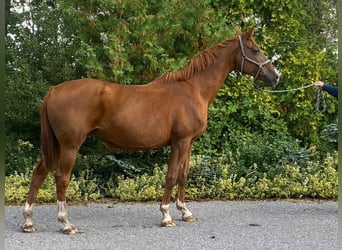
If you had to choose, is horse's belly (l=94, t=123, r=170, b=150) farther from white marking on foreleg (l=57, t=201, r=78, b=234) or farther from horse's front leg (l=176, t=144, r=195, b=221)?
white marking on foreleg (l=57, t=201, r=78, b=234)

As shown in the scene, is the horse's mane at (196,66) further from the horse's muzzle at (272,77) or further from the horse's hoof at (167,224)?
the horse's hoof at (167,224)

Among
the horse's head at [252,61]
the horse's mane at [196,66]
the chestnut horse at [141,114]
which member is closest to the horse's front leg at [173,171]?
the chestnut horse at [141,114]

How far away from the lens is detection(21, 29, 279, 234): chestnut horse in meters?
4.91

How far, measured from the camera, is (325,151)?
28.0 ft

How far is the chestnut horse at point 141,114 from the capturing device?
491cm

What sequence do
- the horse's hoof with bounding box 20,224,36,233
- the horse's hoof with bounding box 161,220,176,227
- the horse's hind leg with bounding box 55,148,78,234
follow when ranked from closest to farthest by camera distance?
the horse's hind leg with bounding box 55,148,78,234 < the horse's hoof with bounding box 20,224,36,233 < the horse's hoof with bounding box 161,220,176,227

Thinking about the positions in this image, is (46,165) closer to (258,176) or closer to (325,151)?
(258,176)

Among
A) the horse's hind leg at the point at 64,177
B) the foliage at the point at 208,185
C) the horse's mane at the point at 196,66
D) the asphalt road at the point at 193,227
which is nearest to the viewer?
the asphalt road at the point at 193,227

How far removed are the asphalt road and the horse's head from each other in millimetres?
1704

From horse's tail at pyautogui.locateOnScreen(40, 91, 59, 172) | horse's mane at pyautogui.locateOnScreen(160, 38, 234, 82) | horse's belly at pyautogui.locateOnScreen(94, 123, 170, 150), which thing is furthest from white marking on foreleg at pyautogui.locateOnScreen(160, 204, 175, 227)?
horse's mane at pyautogui.locateOnScreen(160, 38, 234, 82)

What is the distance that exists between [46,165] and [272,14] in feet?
18.8

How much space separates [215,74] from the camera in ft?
18.6

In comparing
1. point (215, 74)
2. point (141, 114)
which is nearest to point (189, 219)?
point (141, 114)

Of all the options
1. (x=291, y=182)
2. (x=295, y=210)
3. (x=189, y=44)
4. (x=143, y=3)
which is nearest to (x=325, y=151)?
(x=291, y=182)
